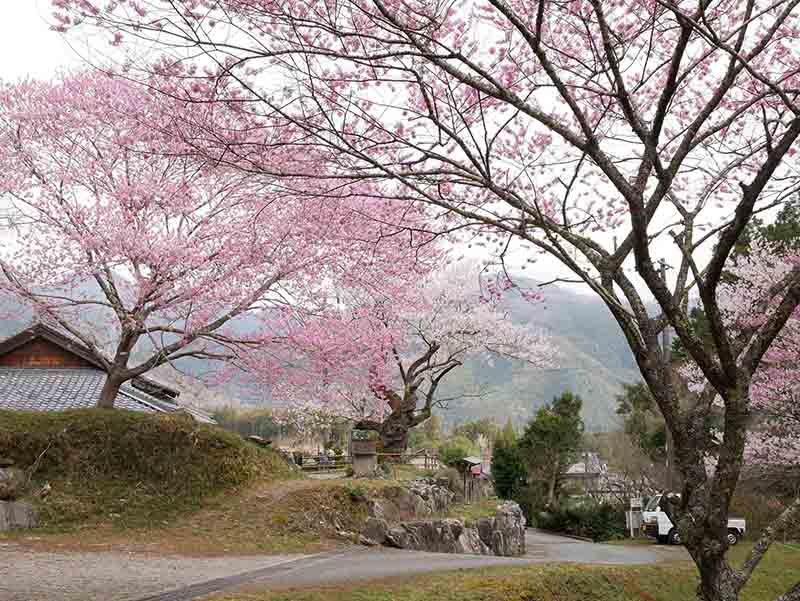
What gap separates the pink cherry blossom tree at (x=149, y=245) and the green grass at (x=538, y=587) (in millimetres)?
5084

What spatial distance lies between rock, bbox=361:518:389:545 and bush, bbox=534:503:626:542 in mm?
20115

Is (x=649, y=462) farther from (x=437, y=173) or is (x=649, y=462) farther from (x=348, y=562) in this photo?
(x=437, y=173)

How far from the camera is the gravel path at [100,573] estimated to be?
6.62 m

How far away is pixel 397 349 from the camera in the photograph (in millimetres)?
22516

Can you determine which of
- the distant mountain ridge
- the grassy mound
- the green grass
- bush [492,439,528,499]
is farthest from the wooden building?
the distant mountain ridge

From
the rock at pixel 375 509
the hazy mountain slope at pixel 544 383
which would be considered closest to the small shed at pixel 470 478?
the rock at pixel 375 509

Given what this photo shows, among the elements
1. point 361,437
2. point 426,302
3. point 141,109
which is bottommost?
point 361,437

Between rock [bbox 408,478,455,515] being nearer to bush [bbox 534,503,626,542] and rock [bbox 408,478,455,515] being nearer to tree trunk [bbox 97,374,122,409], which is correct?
tree trunk [bbox 97,374,122,409]

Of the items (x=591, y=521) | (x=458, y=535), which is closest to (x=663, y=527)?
(x=458, y=535)

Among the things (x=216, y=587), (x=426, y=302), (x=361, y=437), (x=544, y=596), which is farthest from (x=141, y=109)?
(x=426, y=302)

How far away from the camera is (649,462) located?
30.5 metres

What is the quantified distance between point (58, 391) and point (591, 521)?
70.3 ft

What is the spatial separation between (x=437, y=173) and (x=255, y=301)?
7318mm

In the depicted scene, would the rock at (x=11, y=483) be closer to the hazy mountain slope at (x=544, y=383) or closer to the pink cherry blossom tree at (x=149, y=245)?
the pink cherry blossom tree at (x=149, y=245)
